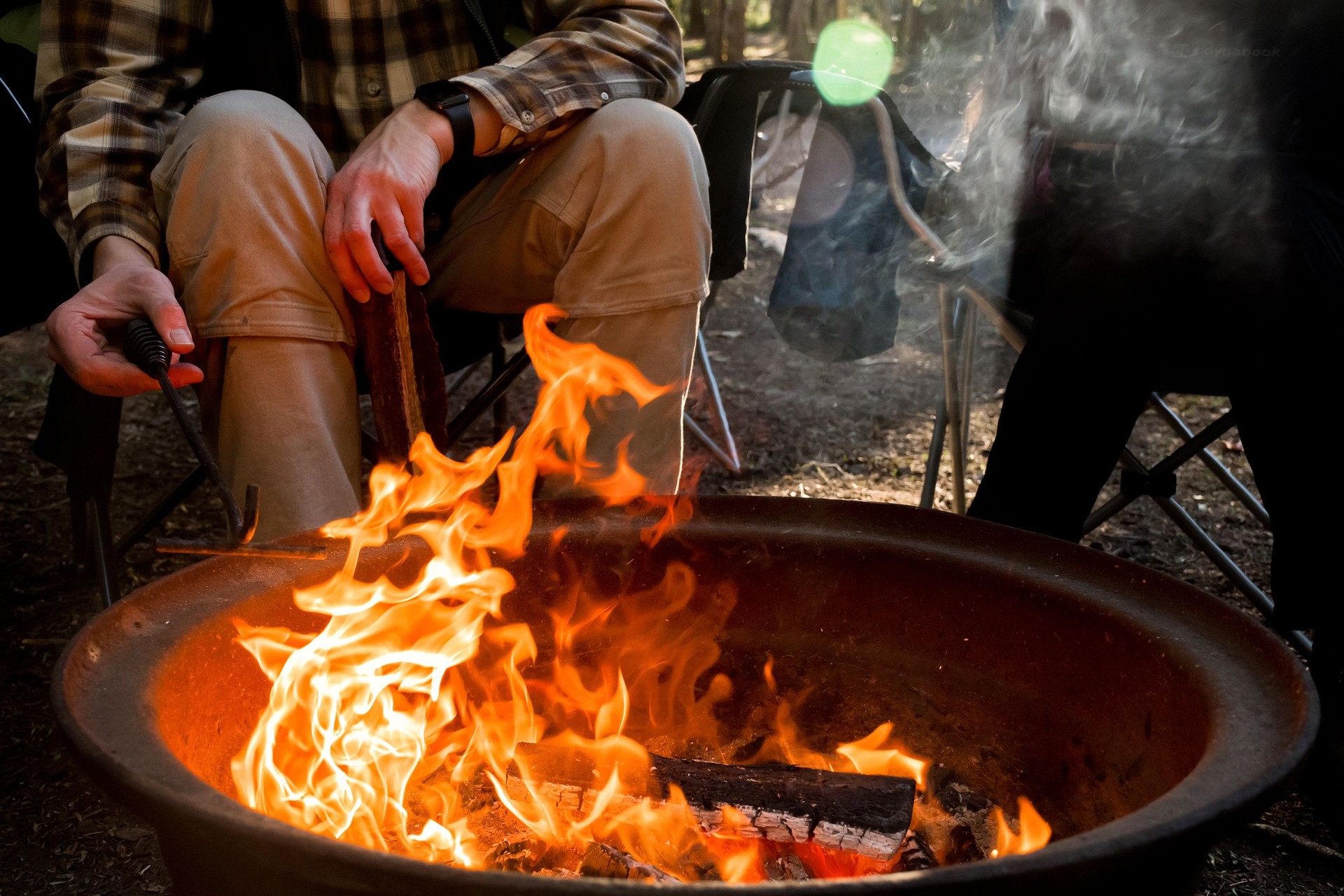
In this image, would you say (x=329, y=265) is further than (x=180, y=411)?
Yes

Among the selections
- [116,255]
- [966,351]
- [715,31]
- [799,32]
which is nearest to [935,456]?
[966,351]

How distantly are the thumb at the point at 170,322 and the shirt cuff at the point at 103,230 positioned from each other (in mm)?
246

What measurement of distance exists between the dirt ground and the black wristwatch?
3.83 ft

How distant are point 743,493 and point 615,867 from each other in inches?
82.9

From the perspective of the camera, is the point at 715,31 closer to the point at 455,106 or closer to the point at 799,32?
the point at 799,32

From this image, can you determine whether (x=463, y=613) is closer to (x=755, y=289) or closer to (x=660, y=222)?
(x=660, y=222)

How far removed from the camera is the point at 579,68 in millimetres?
1884

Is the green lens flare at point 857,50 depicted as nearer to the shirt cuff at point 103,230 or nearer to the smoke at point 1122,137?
the smoke at point 1122,137

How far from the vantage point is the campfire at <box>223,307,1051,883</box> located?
1277mm

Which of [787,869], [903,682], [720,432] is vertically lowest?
[720,432]

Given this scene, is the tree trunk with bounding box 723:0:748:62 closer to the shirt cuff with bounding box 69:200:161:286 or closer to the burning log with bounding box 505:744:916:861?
the shirt cuff with bounding box 69:200:161:286

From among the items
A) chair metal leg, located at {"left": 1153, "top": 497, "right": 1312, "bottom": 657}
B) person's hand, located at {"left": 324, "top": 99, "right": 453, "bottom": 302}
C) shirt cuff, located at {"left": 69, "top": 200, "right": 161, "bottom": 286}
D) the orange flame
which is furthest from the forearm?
chair metal leg, located at {"left": 1153, "top": 497, "right": 1312, "bottom": 657}

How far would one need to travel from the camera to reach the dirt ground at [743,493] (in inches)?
66.6

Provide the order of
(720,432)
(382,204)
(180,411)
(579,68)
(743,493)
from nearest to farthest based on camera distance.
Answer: (180,411) < (382,204) < (579,68) < (743,493) < (720,432)
